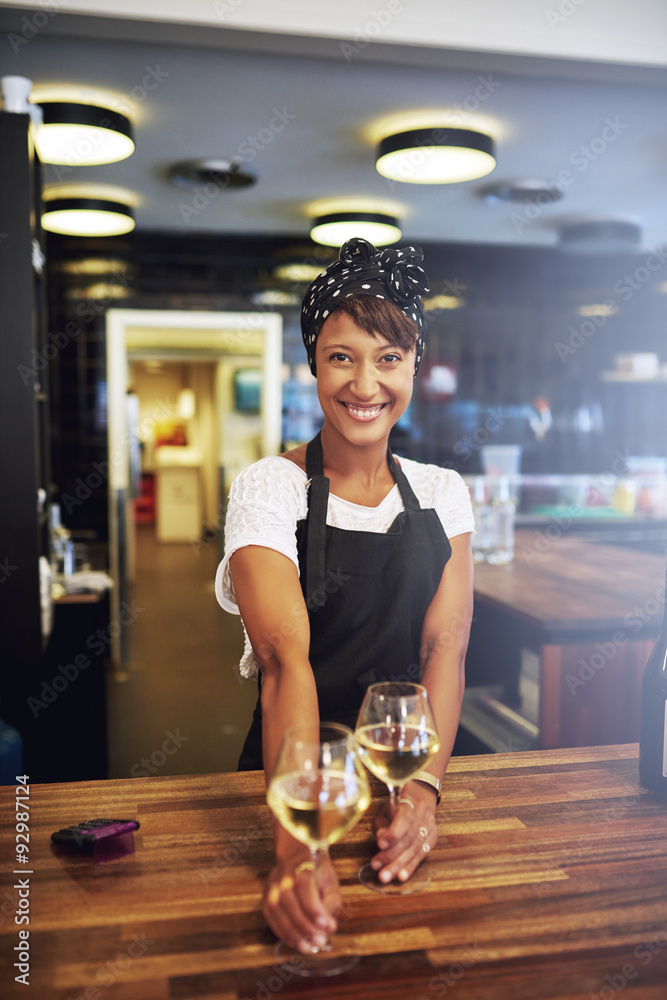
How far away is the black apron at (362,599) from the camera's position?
145cm

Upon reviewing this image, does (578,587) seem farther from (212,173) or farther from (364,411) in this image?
(212,173)

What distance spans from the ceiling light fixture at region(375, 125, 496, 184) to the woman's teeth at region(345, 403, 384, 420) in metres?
2.53

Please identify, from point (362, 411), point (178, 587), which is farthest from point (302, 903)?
point (178, 587)

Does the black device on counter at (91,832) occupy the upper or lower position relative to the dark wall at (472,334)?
lower

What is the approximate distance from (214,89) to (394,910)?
329cm

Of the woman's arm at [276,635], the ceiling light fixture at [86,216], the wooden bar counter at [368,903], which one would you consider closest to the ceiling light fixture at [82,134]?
the ceiling light fixture at [86,216]

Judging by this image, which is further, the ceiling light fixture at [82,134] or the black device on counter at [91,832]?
the ceiling light fixture at [82,134]

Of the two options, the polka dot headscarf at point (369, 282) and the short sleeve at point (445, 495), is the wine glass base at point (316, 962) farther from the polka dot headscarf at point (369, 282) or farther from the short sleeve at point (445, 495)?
the polka dot headscarf at point (369, 282)

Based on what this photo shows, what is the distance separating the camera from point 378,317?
4.44 feet

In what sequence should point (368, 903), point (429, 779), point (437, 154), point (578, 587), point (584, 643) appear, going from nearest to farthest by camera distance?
point (368, 903) < point (429, 779) < point (584, 643) < point (578, 587) < point (437, 154)

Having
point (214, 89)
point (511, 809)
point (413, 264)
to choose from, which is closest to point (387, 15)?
point (214, 89)

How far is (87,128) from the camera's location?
134 inches

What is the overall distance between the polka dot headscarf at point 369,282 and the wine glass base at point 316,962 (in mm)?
921

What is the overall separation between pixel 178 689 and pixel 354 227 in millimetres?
2964
